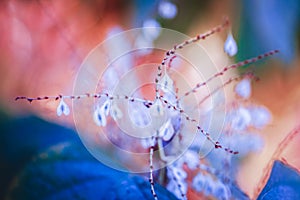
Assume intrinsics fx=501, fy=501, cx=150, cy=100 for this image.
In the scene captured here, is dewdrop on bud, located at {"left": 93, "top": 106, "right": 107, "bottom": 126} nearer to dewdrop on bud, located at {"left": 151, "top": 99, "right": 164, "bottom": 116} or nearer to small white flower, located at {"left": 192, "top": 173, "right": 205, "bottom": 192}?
dewdrop on bud, located at {"left": 151, "top": 99, "right": 164, "bottom": 116}

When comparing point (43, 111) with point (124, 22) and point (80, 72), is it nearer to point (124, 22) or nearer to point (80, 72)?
point (80, 72)

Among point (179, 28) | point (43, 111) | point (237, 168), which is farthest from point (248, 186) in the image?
point (43, 111)

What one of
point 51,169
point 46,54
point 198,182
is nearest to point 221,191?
point 198,182

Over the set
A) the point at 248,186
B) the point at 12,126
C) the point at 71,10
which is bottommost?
the point at 248,186

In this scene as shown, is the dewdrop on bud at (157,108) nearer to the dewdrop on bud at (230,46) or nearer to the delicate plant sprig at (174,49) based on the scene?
the delicate plant sprig at (174,49)

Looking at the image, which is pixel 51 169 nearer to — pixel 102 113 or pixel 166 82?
pixel 102 113
